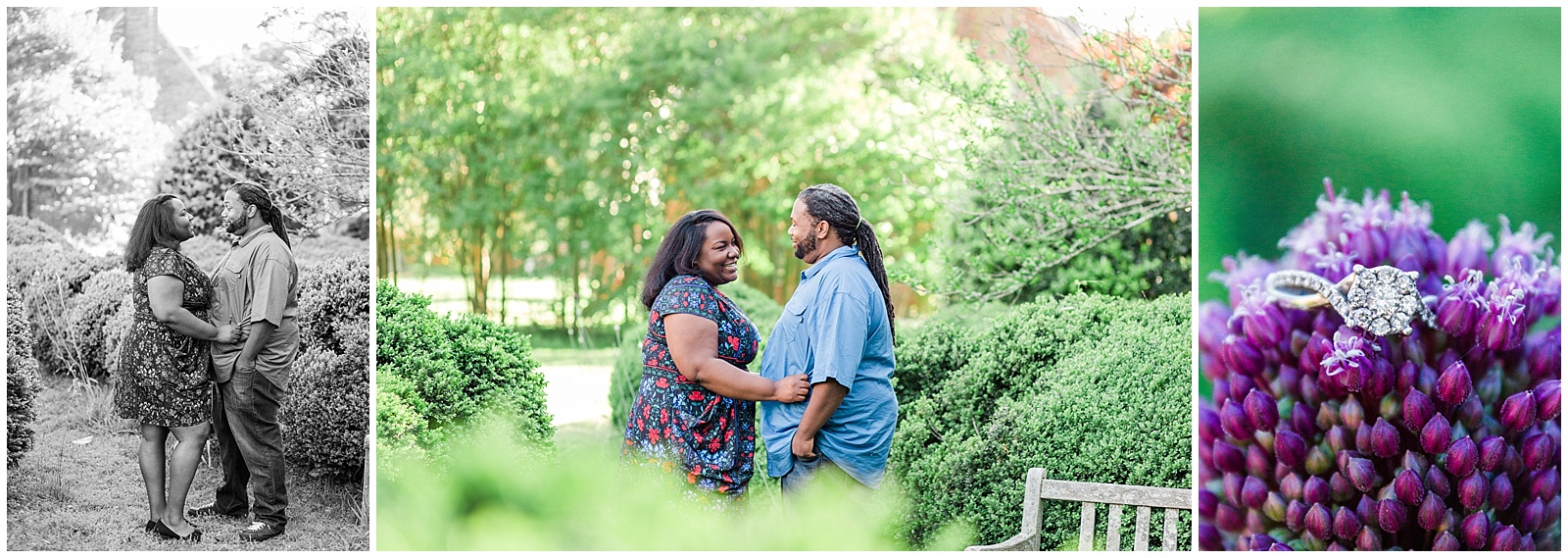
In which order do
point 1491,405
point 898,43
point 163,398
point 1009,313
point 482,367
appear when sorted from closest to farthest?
point 1491,405
point 163,398
point 482,367
point 1009,313
point 898,43

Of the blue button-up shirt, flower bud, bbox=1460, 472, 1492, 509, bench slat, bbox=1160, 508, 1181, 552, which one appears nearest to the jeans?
the blue button-up shirt

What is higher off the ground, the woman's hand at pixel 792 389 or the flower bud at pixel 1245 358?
the flower bud at pixel 1245 358

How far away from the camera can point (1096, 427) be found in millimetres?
4035

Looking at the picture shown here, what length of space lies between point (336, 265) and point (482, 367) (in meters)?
0.73

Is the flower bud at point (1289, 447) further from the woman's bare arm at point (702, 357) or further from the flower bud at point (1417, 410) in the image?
the woman's bare arm at point (702, 357)

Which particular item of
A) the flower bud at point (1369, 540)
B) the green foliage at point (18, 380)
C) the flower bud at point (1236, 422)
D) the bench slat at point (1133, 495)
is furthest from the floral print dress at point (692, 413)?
the green foliage at point (18, 380)

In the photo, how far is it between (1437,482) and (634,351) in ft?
11.4

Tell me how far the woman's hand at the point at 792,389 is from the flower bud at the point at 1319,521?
60.9 inches

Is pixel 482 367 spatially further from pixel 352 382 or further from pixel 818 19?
pixel 818 19

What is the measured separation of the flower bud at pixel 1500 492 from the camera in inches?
132

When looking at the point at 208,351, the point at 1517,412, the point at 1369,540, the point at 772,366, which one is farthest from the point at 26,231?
the point at 1517,412

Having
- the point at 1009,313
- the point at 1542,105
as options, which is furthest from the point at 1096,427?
the point at 1542,105

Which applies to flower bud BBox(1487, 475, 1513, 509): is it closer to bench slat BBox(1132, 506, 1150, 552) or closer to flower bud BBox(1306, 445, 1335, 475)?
flower bud BBox(1306, 445, 1335, 475)

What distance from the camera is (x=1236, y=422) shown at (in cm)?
327
